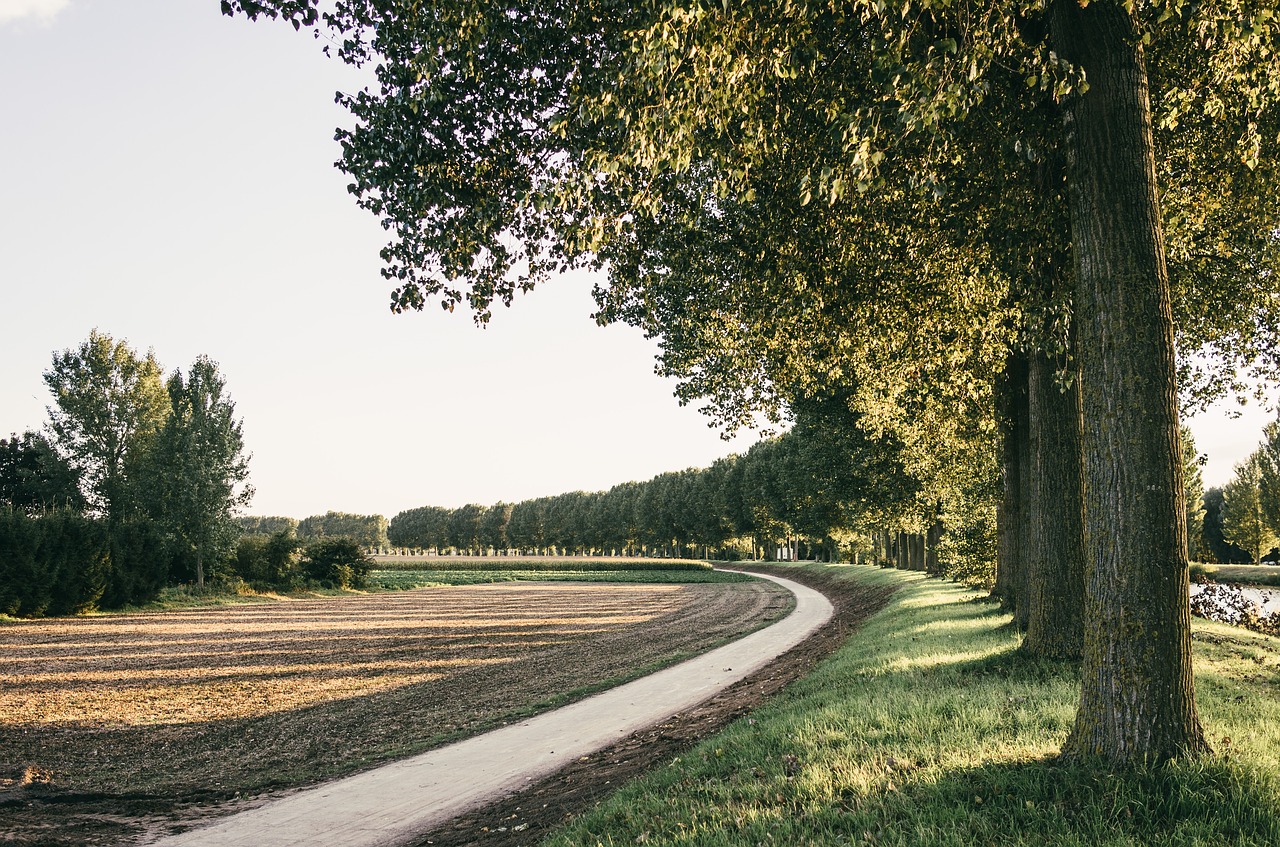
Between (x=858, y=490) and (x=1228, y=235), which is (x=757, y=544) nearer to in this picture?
(x=858, y=490)

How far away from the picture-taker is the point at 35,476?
50.9 m

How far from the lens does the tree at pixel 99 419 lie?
48.7 metres

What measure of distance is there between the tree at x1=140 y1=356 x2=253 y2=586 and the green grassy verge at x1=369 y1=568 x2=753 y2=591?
58.5 ft

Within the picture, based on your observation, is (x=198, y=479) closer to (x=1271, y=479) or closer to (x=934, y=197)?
(x=934, y=197)

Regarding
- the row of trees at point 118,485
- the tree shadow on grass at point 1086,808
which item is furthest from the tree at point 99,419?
the tree shadow on grass at point 1086,808

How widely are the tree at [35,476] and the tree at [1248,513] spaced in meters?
96.1

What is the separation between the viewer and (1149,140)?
A: 6.05 m

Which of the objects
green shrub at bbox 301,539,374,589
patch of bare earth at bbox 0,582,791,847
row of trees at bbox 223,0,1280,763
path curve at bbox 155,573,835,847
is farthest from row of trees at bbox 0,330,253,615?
row of trees at bbox 223,0,1280,763

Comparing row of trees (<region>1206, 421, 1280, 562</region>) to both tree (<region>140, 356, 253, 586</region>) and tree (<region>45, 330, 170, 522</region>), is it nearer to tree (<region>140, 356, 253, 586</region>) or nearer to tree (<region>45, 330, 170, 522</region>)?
tree (<region>140, 356, 253, 586</region>)

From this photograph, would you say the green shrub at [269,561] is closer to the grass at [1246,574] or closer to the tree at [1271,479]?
the grass at [1246,574]

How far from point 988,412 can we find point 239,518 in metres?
42.1

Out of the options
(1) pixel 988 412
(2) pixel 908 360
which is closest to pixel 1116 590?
(2) pixel 908 360

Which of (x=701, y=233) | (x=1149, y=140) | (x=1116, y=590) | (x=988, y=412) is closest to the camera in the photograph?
(x=1116, y=590)

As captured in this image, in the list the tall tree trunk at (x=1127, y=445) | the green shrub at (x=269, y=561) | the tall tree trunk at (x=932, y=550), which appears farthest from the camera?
the green shrub at (x=269, y=561)
